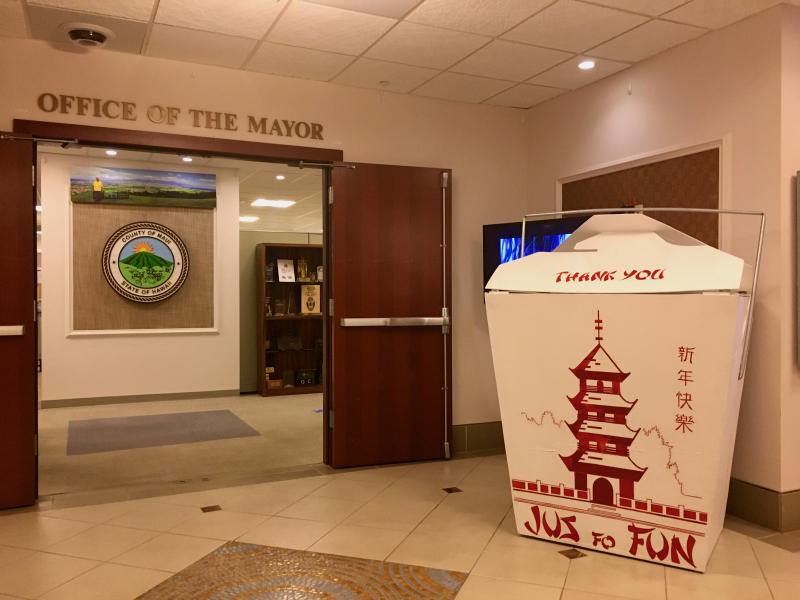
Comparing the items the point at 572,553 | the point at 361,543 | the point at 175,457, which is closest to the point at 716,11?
the point at 572,553

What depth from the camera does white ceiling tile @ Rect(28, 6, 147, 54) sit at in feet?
12.5

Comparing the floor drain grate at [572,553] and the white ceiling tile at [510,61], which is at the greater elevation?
the white ceiling tile at [510,61]

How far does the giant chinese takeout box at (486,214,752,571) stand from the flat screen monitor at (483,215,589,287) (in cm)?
116

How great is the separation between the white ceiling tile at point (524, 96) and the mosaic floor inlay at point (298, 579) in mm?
3703

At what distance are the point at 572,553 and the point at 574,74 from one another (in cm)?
334

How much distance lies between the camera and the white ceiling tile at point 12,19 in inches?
145

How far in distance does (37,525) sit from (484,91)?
4.28 metres

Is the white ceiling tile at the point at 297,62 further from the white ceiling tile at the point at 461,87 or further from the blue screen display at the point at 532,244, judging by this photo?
the blue screen display at the point at 532,244

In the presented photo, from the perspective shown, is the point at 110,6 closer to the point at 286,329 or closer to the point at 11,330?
the point at 11,330

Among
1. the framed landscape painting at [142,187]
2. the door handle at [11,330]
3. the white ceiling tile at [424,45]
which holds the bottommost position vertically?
the door handle at [11,330]

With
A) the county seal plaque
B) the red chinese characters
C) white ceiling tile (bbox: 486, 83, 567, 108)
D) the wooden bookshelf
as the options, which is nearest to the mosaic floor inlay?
the red chinese characters

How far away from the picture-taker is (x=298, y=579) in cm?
307

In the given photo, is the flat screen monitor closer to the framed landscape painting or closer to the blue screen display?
the blue screen display

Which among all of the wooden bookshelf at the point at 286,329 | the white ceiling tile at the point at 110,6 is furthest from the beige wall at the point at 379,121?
the wooden bookshelf at the point at 286,329
